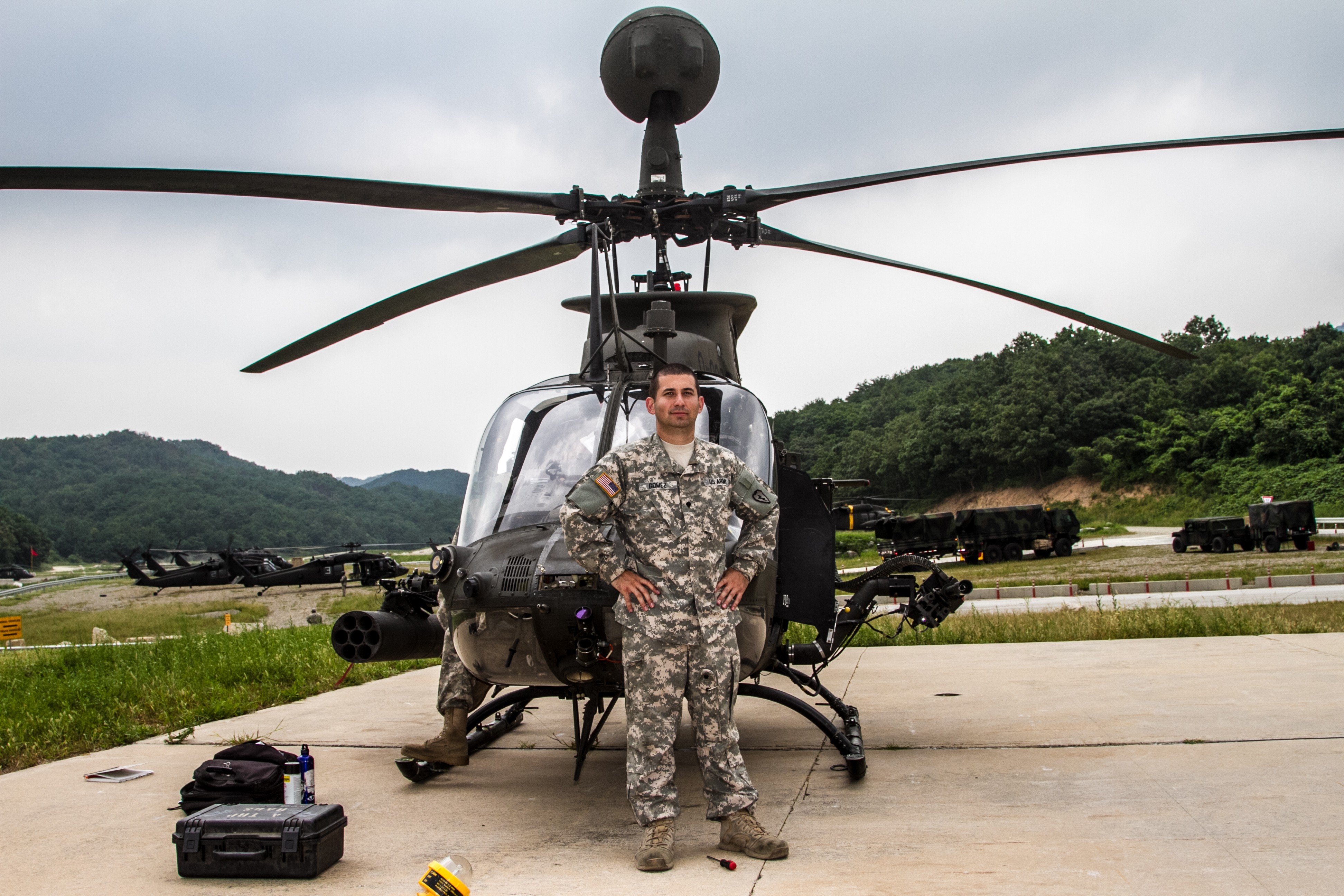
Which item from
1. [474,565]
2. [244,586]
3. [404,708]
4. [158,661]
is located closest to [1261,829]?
[474,565]

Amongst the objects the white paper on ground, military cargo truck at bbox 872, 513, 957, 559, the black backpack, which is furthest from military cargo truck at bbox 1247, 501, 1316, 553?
the black backpack

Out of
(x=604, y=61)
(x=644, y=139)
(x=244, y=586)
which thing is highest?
(x=604, y=61)

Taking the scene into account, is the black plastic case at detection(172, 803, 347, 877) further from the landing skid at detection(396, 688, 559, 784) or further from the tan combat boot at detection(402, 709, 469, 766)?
the landing skid at detection(396, 688, 559, 784)

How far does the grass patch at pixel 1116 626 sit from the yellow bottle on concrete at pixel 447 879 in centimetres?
681

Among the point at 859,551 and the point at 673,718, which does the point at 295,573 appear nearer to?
the point at 859,551

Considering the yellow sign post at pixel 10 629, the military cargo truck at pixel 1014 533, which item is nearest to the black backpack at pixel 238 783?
the yellow sign post at pixel 10 629

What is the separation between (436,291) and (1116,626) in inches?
335

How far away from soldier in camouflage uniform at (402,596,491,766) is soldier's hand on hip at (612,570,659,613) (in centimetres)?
120

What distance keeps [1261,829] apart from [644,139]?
14.0 feet

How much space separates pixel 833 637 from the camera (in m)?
5.51

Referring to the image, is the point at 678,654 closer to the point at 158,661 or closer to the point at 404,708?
the point at 404,708

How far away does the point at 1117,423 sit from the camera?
64250 millimetres

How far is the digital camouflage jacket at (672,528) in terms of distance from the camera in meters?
3.67

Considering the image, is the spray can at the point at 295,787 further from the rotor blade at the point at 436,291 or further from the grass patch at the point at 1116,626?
the grass patch at the point at 1116,626
